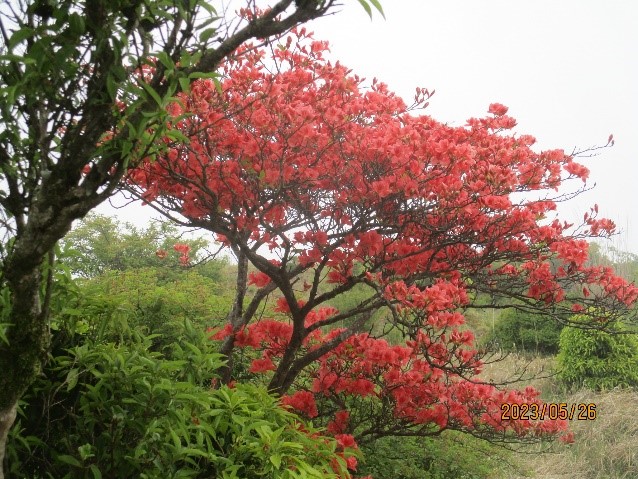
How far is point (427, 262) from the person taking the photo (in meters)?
3.65

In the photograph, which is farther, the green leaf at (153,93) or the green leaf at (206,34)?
the green leaf at (206,34)

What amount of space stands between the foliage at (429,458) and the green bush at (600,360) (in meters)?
2.93

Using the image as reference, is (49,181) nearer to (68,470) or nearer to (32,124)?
(32,124)

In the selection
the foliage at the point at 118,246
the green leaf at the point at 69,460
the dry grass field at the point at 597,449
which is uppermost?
the foliage at the point at 118,246

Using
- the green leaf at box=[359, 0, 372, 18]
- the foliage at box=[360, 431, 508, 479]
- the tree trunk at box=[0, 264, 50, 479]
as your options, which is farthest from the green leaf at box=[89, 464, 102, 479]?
the foliage at box=[360, 431, 508, 479]

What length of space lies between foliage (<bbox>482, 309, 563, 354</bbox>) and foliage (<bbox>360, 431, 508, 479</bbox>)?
4251mm

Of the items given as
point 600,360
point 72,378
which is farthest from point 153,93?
Result: point 600,360

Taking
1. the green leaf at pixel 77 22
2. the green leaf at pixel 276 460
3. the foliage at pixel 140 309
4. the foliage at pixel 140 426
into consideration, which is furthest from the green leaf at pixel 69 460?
the green leaf at pixel 77 22

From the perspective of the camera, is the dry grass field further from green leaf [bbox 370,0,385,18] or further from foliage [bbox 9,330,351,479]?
green leaf [bbox 370,0,385,18]

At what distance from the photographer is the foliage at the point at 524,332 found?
949cm

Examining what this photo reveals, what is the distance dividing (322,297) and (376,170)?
86cm

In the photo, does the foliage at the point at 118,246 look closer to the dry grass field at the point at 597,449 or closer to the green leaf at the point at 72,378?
the dry grass field at the point at 597,449

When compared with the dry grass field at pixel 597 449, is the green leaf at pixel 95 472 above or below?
above

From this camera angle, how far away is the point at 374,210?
339cm
